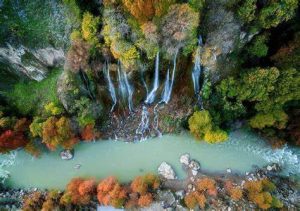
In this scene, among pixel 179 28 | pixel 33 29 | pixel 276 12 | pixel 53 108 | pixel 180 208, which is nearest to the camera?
pixel 179 28

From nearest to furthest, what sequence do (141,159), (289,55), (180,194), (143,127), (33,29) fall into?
(289,55), (33,29), (180,194), (141,159), (143,127)

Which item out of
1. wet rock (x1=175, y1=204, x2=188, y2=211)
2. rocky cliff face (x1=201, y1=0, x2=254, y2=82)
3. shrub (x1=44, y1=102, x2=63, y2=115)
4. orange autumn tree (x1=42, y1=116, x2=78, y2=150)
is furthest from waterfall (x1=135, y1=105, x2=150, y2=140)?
rocky cliff face (x1=201, y1=0, x2=254, y2=82)

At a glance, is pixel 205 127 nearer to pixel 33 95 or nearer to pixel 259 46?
pixel 259 46

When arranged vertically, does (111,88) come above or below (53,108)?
above

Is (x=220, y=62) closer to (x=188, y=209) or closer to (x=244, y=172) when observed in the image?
(x=244, y=172)

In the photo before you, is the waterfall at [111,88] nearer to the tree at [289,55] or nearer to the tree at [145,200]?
the tree at [145,200]

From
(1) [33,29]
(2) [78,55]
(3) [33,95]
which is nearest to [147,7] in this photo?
(2) [78,55]

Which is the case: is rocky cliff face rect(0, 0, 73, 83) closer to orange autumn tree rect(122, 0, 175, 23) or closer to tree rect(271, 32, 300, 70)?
orange autumn tree rect(122, 0, 175, 23)

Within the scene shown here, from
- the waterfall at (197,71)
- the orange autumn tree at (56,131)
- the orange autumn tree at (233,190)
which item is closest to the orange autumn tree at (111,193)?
the orange autumn tree at (56,131)
